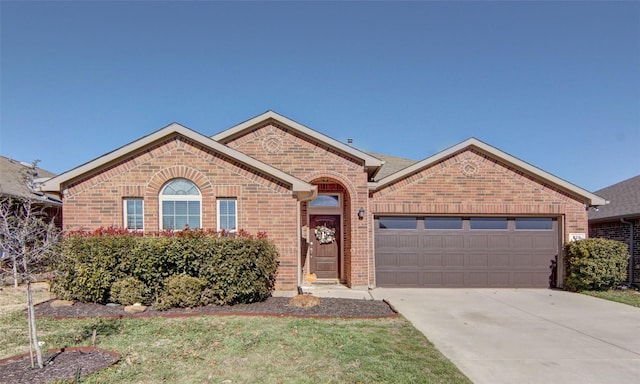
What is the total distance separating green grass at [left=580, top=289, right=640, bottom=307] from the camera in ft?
32.4

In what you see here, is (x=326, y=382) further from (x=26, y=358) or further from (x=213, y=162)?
(x=213, y=162)

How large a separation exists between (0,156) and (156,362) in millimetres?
17786

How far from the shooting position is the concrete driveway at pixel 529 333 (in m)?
4.96

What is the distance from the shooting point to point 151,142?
9578 mm

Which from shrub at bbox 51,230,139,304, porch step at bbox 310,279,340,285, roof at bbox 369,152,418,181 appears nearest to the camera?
shrub at bbox 51,230,139,304

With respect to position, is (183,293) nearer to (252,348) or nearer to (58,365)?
(252,348)

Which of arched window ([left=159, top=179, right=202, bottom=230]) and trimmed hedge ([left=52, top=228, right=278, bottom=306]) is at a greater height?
arched window ([left=159, top=179, right=202, bottom=230])

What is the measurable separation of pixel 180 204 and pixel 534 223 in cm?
1076

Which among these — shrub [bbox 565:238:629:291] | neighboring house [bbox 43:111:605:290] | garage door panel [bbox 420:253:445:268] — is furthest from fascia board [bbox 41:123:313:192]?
shrub [bbox 565:238:629:291]

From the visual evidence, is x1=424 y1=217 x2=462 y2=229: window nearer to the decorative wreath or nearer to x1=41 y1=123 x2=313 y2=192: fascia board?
the decorative wreath

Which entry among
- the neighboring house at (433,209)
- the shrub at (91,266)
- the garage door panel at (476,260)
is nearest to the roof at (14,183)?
the shrub at (91,266)

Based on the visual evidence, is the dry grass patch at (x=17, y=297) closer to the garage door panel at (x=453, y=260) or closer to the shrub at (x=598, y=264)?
the garage door panel at (x=453, y=260)

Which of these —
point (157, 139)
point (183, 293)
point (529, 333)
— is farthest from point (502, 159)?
point (157, 139)

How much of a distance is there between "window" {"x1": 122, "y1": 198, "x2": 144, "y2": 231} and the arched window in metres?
0.56
